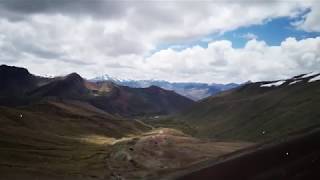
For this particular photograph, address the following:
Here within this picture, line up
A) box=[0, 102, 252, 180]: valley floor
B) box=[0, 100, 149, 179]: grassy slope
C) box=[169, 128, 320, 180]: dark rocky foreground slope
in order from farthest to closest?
box=[0, 102, 252, 180]: valley floor → box=[0, 100, 149, 179]: grassy slope → box=[169, 128, 320, 180]: dark rocky foreground slope

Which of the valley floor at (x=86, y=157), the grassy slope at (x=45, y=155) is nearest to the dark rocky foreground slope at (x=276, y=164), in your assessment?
A: the valley floor at (x=86, y=157)

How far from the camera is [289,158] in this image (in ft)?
235

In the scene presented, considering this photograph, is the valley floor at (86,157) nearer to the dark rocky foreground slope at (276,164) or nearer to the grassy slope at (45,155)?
the grassy slope at (45,155)

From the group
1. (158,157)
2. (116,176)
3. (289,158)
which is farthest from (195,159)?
(289,158)

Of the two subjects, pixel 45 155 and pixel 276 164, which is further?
pixel 45 155

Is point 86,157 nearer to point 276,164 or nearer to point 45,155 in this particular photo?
point 45,155

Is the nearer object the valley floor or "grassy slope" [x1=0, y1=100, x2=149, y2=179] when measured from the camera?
"grassy slope" [x1=0, y1=100, x2=149, y2=179]

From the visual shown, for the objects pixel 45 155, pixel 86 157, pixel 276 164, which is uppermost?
pixel 45 155

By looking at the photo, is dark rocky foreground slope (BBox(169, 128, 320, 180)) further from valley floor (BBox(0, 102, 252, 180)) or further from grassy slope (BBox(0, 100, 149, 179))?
grassy slope (BBox(0, 100, 149, 179))

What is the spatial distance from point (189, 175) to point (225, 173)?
9829mm

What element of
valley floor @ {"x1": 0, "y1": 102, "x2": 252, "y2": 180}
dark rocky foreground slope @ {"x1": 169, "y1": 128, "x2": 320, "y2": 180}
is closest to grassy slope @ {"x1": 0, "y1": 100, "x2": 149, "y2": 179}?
valley floor @ {"x1": 0, "y1": 102, "x2": 252, "y2": 180}

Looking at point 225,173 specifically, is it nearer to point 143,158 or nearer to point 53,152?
point 143,158

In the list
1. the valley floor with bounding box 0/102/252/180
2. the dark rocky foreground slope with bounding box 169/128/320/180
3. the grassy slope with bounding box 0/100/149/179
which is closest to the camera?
the dark rocky foreground slope with bounding box 169/128/320/180

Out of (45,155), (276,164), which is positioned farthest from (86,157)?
(276,164)
